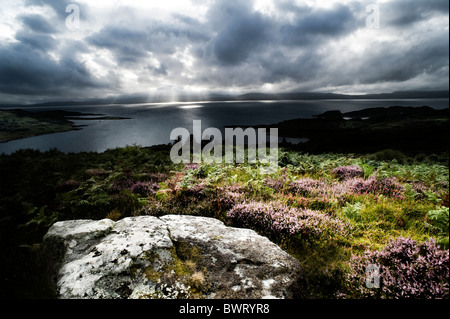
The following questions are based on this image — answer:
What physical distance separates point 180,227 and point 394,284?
3.67 meters

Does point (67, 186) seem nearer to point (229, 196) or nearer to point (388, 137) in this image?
point (229, 196)

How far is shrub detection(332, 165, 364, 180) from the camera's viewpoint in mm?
8566

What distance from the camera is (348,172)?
8.80 m

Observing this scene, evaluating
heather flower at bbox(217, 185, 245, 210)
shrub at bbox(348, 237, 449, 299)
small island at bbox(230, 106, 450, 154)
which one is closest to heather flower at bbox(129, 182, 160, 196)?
heather flower at bbox(217, 185, 245, 210)

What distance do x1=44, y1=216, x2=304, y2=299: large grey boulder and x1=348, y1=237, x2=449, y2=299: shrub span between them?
110 centimetres

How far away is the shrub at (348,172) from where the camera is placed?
8.57 m

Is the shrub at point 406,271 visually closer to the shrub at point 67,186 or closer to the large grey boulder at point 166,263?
the large grey boulder at point 166,263

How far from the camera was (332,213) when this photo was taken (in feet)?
17.1

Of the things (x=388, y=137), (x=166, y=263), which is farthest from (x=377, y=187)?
(x=388, y=137)

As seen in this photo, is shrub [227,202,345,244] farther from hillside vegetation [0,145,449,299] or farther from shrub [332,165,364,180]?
shrub [332,165,364,180]

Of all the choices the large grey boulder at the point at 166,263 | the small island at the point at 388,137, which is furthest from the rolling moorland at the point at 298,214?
the small island at the point at 388,137

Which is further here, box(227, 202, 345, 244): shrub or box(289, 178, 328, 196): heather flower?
box(289, 178, 328, 196): heather flower
